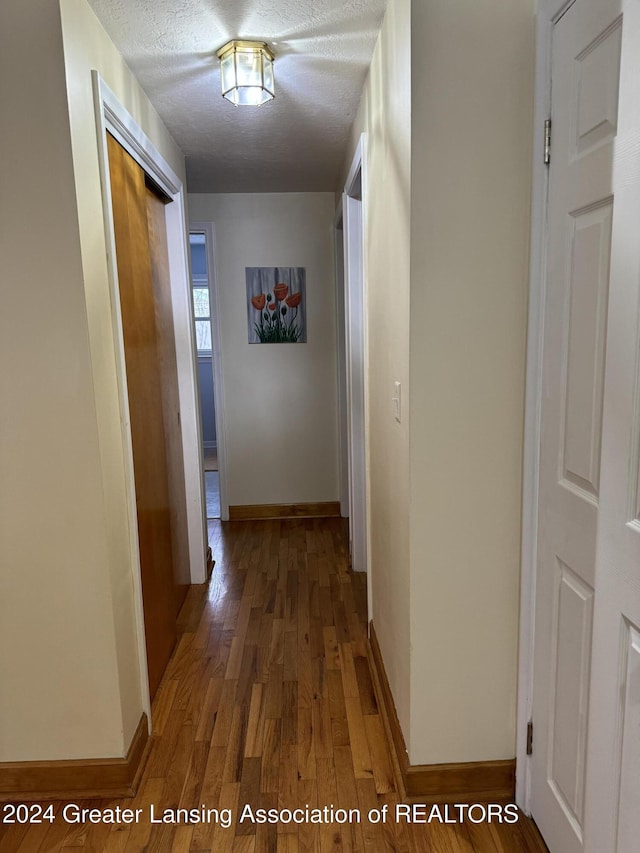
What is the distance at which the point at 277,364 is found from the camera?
4230 mm

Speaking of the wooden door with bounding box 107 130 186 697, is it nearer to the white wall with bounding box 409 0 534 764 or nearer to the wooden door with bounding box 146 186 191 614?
the wooden door with bounding box 146 186 191 614

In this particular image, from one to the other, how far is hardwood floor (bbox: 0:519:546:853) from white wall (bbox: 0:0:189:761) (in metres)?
0.22

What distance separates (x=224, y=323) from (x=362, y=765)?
3.06 meters

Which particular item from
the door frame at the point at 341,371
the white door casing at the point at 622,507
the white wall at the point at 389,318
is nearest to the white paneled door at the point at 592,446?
the white door casing at the point at 622,507

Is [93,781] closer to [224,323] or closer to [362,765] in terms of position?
[362,765]

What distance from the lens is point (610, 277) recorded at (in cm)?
111

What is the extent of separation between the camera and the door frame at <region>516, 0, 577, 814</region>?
1368 mm

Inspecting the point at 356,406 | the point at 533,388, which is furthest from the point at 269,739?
the point at 356,406

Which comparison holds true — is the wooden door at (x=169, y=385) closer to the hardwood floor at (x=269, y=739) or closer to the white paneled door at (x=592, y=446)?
the hardwood floor at (x=269, y=739)

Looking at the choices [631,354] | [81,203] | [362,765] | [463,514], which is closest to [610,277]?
[631,354]

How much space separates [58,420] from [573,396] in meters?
1.33

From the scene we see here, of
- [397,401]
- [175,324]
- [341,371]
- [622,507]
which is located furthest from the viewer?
[341,371]

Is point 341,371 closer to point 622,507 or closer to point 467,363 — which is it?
point 467,363

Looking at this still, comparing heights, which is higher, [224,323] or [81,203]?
[81,203]
